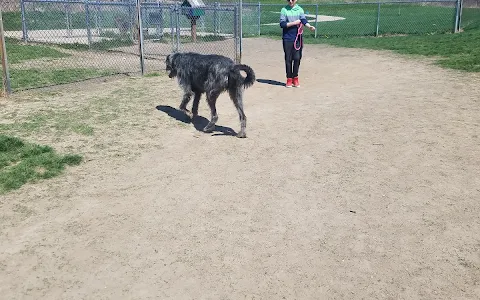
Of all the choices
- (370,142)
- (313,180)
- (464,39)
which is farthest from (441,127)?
(464,39)

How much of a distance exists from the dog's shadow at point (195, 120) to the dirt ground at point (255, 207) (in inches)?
2.4

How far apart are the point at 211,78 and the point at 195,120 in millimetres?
1138

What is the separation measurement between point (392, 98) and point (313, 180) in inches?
173

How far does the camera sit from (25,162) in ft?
17.9

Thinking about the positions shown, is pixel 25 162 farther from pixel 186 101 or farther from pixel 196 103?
pixel 196 103

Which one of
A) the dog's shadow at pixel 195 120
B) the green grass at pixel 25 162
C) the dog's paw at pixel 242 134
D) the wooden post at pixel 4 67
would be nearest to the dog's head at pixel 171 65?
the dog's shadow at pixel 195 120

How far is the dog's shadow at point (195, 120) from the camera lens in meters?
7.06

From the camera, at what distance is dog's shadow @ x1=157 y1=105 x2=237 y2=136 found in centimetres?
706

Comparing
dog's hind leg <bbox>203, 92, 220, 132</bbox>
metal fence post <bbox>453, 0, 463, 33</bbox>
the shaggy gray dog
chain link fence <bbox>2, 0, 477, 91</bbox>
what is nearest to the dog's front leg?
the shaggy gray dog

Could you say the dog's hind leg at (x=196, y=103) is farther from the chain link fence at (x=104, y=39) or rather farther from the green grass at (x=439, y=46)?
the green grass at (x=439, y=46)

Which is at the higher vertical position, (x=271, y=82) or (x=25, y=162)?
(x=271, y=82)

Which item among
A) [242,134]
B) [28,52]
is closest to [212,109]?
[242,134]

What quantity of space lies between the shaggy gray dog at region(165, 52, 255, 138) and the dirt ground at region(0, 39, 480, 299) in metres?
0.48

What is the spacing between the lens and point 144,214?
14.4 feet
